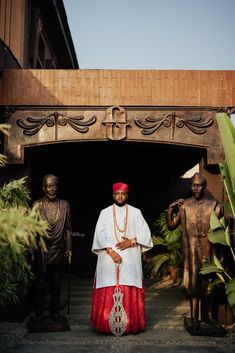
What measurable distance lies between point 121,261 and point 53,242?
3.10ft

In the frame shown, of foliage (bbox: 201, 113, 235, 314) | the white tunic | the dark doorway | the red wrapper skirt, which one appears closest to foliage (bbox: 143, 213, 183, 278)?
the dark doorway

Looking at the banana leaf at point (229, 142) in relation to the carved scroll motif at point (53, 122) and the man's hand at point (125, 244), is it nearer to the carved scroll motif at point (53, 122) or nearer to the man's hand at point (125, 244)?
the man's hand at point (125, 244)

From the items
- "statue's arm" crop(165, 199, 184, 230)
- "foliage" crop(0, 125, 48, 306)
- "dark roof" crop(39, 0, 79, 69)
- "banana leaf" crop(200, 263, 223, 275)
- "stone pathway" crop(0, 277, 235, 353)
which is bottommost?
"stone pathway" crop(0, 277, 235, 353)

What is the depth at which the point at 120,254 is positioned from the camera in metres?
5.91

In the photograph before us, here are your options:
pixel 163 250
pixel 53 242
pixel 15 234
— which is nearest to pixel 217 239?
pixel 53 242

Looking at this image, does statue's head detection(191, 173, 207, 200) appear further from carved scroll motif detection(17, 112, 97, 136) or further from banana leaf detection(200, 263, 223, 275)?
carved scroll motif detection(17, 112, 97, 136)

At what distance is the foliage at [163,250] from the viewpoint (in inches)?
377

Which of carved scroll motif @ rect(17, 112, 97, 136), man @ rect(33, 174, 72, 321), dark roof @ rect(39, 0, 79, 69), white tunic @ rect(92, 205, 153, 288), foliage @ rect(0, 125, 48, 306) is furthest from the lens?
dark roof @ rect(39, 0, 79, 69)

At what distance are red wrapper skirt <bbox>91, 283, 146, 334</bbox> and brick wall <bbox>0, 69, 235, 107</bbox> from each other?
268cm

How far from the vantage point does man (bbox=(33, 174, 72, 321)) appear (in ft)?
19.5

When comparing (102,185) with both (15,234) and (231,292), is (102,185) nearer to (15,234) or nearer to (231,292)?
(231,292)

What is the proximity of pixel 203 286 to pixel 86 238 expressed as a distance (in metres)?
5.67

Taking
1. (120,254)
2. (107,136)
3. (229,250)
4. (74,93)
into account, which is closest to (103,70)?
→ (74,93)

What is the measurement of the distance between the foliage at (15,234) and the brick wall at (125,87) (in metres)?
1.72
